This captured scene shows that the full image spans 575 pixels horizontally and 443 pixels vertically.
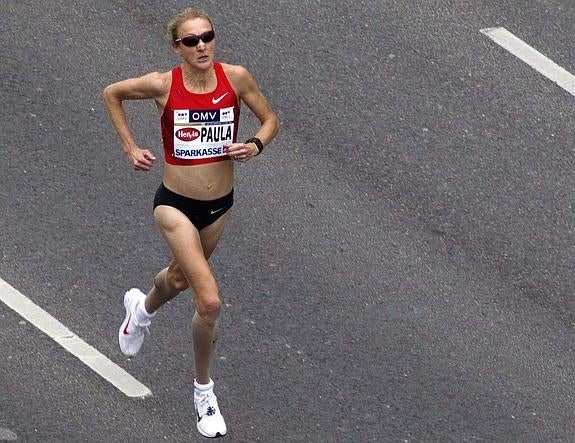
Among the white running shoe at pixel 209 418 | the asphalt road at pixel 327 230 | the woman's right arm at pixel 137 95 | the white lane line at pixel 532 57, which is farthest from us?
the white lane line at pixel 532 57

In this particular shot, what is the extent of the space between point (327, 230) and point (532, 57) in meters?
2.82

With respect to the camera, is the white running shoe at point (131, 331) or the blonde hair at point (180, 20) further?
the white running shoe at point (131, 331)

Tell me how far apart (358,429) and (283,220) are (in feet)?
7.04

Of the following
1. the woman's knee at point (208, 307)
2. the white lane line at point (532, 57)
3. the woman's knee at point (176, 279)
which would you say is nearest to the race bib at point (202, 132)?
the woman's knee at point (176, 279)

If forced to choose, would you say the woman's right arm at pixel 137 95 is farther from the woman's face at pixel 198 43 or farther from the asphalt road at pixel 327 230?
the asphalt road at pixel 327 230

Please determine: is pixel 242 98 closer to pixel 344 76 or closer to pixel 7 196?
pixel 7 196

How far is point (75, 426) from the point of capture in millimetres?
8938

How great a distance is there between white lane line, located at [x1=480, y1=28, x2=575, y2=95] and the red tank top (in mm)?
4323

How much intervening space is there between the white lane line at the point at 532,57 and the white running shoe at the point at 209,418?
466 cm

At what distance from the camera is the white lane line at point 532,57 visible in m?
12.2

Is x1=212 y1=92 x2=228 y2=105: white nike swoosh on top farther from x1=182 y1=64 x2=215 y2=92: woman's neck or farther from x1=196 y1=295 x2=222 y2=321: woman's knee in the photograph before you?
x1=196 y1=295 x2=222 y2=321: woman's knee

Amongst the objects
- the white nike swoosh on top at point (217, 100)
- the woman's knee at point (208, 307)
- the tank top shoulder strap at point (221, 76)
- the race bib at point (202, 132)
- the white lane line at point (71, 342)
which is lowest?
the white lane line at point (71, 342)

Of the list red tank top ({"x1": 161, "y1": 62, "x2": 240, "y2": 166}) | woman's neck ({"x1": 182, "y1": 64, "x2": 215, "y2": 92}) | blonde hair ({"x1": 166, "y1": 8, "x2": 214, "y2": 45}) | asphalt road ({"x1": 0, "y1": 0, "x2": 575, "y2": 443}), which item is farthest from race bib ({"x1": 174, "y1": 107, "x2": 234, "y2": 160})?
asphalt road ({"x1": 0, "y1": 0, "x2": 575, "y2": 443})

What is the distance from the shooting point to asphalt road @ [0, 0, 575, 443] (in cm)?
928
